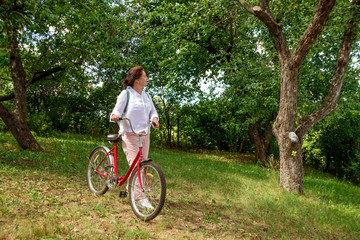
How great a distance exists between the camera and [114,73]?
13875 millimetres

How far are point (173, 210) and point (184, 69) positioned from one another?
291 inches

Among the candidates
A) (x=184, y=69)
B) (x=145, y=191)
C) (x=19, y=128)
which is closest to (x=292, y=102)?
(x=145, y=191)

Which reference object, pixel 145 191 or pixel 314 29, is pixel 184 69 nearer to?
pixel 314 29

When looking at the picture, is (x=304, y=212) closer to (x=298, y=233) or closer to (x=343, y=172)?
(x=298, y=233)

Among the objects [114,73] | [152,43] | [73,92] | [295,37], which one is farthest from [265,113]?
[73,92]

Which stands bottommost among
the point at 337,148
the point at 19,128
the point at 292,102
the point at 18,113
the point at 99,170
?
the point at 99,170

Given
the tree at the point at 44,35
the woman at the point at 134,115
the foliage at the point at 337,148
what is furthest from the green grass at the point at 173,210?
the foliage at the point at 337,148

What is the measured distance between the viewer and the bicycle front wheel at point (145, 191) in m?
3.80

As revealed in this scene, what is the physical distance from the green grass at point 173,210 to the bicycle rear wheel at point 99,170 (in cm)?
18

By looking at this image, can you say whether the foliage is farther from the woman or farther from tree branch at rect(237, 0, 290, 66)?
the woman

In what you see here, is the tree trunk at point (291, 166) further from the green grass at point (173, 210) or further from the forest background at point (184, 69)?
the forest background at point (184, 69)

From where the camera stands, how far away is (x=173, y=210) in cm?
452

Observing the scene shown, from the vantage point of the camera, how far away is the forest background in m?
7.86

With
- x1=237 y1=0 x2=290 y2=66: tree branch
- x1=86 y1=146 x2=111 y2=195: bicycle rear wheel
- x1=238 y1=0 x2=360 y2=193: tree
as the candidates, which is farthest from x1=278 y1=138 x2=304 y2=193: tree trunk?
x1=86 y1=146 x2=111 y2=195: bicycle rear wheel
